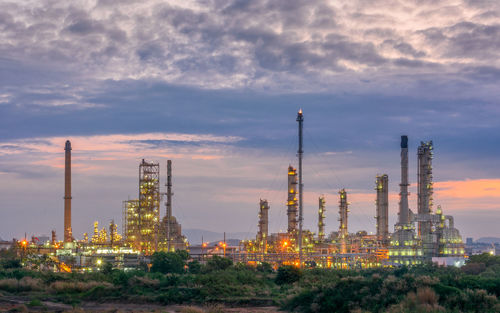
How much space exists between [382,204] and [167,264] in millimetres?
44001

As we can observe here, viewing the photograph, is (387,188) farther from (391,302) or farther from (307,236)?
(391,302)

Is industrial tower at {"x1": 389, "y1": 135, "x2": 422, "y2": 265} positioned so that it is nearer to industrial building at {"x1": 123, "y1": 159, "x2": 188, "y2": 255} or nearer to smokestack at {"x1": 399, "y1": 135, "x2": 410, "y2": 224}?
smokestack at {"x1": 399, "y1": 135, "x2": 410, "y2": 224}

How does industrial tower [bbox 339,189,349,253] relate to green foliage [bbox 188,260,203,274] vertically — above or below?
above

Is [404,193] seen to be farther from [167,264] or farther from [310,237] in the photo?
[167,264]

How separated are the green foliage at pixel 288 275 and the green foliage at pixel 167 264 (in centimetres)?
1750

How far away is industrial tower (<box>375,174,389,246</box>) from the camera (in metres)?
100

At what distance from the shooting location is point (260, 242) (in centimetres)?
10575

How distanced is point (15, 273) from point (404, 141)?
61.5 m

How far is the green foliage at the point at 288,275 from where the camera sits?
172ft

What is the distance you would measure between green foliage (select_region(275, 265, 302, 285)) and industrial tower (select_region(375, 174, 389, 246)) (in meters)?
49.0

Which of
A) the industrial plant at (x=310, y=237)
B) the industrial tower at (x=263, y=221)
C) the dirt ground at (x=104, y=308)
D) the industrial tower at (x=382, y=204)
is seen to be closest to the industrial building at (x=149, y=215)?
the industrial plant at (x=310, y=237)

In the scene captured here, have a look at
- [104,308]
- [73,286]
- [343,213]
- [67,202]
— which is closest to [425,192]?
[343,213]

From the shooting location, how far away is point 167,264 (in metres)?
68.4

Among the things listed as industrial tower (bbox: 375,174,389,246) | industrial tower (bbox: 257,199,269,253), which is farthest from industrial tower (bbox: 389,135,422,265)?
industrial tower (bbox: 257,199,269,253)
